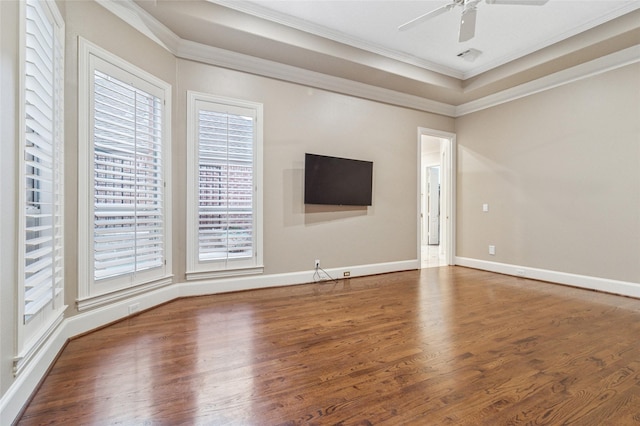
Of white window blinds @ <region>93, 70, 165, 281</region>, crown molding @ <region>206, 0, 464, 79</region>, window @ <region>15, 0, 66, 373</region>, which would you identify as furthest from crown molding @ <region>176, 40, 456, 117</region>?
window @ <region>15, 0, 66, 373</region>

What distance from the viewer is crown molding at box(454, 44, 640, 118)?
3840 mm

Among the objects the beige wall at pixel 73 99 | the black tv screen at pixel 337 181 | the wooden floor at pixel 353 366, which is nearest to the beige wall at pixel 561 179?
the wooden floor at pixel 353 366

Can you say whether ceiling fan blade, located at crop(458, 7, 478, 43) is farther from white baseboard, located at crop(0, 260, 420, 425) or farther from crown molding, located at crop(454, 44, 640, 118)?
white baseboard, located at crop(0, 260, 420, 425)

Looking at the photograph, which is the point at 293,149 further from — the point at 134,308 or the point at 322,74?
the point at 134,308

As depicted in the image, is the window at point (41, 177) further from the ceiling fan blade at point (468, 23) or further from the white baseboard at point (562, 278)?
the white baseboard at point (562, 278)

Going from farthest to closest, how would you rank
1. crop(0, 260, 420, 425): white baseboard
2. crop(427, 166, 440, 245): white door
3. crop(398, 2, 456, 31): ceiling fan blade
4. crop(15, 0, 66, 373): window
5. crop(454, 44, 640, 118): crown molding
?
crop(427, 166, 440, 245): white door, crop(454, 44, 640, 118): crown molding, crop(398, 2, 456, 31): ceiling fan blade, crop(15, 0, 66, 373): window, crop(0, 260, 420, 425): white baseboard

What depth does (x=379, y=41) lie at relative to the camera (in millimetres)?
4109

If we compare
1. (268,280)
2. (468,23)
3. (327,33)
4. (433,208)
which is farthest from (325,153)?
(433,208)

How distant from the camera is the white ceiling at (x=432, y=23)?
131 inches

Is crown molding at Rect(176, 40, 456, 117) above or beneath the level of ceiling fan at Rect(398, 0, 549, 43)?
above

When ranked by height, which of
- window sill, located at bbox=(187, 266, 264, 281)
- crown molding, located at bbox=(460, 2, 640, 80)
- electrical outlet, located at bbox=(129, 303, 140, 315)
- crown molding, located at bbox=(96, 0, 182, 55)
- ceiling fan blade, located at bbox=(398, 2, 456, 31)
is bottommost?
electrical outlet, located at bbox=(129, 303, 140, 315)

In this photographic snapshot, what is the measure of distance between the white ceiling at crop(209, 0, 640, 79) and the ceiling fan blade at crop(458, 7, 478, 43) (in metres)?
0.56

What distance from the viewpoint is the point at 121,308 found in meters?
2.96

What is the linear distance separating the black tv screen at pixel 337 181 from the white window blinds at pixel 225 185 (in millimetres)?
827
